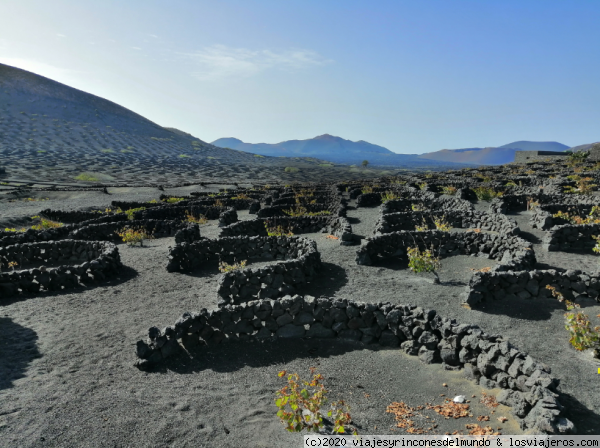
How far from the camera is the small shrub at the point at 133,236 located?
1933 centimetres

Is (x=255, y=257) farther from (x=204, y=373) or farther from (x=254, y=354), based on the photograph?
(x=204, y=373)

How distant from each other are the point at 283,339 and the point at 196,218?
19901 millimetres

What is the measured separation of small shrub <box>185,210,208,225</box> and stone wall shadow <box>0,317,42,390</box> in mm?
15460

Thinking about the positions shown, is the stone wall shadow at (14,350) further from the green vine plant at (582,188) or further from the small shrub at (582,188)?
the small shrub at (582,188)

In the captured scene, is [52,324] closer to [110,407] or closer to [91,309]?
[91,309]

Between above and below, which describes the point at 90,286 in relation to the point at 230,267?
below

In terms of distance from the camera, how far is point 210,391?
672 centimetres

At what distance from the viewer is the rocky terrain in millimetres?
5648

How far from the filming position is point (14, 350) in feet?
27.9

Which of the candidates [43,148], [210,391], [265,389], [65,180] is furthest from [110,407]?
[43,148]

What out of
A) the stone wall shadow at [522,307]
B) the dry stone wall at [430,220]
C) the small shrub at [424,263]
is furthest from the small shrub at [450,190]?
the stone wall shadow at [522,307]

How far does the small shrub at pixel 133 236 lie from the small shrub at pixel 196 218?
4.47m

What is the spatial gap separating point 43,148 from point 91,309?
133 meters

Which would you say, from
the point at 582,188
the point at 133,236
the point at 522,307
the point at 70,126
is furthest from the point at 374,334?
the point at 70,126
